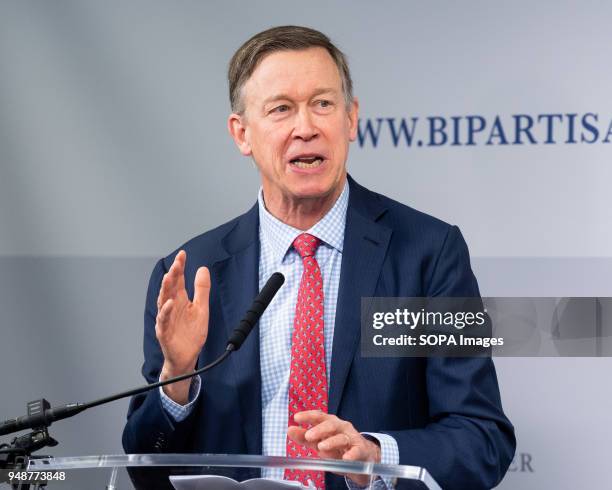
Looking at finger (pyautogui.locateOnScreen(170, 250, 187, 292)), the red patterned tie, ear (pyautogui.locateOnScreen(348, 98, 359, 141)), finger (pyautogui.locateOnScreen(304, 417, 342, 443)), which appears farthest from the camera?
ear (pyautogui.locateOnScreen(348, 98, 359, 141))

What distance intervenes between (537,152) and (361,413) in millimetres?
944

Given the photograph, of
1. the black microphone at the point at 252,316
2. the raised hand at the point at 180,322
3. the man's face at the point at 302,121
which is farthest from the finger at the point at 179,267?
the man's face at the point at 302,121

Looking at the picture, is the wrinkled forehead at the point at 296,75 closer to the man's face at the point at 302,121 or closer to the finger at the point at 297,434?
the man's face at the point at 302,121

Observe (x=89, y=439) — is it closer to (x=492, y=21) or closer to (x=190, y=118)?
(x=190, y=118)

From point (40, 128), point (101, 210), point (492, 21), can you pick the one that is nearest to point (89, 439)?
point (101, 210)

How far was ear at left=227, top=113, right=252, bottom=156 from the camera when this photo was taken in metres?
2.52

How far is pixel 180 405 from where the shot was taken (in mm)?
2135

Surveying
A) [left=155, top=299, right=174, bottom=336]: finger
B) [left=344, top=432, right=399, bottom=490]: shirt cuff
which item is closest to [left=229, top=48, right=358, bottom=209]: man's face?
[left=155, top=299, right=174, bottom=336]: finger

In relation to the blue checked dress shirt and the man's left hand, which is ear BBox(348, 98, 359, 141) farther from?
the man's left hand

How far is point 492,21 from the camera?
2773 mm

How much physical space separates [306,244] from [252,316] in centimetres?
61

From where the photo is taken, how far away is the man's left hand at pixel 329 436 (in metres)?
1.71

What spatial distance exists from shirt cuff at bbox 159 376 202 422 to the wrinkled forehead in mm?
697

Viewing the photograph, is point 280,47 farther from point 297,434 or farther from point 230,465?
point 230,465
